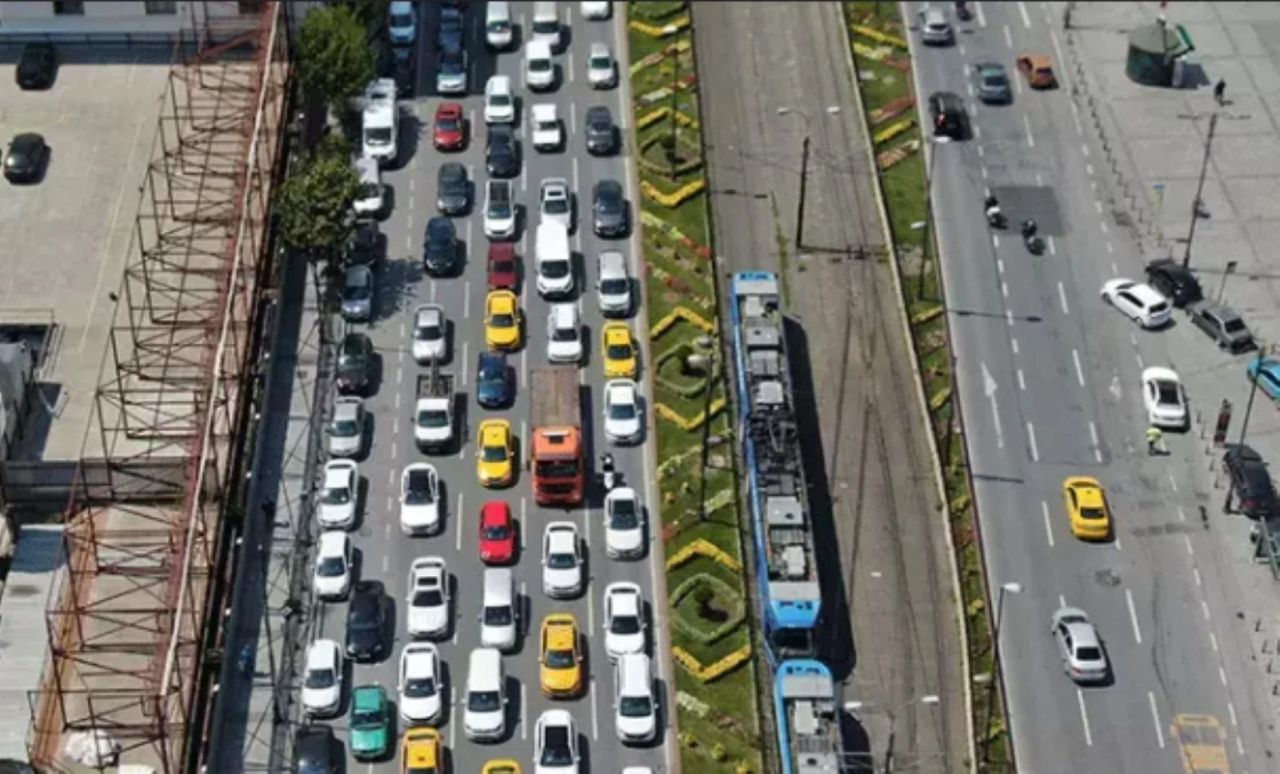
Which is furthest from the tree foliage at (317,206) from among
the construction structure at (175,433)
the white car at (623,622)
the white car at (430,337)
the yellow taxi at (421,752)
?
the yellow taxi at (421,752)

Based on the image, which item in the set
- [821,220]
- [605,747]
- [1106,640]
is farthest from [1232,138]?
[605,747]

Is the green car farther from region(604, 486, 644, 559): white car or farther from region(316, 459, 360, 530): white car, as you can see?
region(604, 486, 644, 559): white car

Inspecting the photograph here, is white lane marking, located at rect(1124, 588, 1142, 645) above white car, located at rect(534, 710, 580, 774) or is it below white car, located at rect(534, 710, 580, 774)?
above

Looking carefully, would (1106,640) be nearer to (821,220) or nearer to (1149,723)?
(1149,723)

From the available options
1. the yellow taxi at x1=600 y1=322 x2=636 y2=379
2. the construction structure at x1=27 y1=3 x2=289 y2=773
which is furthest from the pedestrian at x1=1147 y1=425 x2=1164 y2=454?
the construction structure at x1=27 y1=3 x2=289 y2=773

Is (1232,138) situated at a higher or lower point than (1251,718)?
higher

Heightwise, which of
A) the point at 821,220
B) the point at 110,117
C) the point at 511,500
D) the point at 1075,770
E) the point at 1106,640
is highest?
the point at 110,117

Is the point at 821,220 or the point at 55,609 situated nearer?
the point at 55,609
